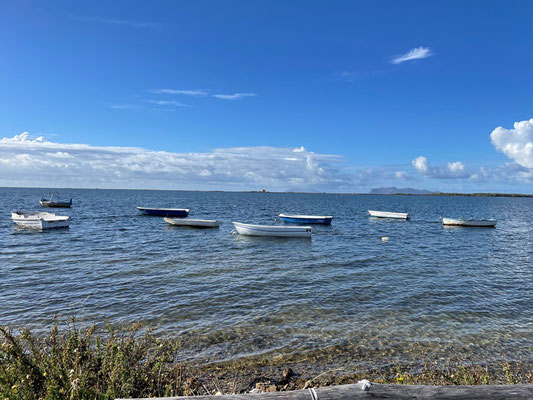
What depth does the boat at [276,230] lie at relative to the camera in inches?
1347

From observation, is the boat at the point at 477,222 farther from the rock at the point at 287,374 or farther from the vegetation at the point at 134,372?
the rock at the point at 287,374

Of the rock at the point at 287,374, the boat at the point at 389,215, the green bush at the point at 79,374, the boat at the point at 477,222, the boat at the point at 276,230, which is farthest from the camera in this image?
the boat at the point at 389,215

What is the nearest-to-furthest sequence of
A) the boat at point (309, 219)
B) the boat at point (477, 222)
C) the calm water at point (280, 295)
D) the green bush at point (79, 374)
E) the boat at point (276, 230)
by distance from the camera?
the green bush at point (79, 374)
the calm water at point (280, 295)
the boat at point (276, 230)
the boat at point (309, 219)
the boat at point (477, 222)

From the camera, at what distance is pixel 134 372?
5.50m

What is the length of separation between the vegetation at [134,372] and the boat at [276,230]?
81.6ft

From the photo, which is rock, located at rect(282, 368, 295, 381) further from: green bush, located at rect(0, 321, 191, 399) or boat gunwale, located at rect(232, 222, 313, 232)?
boat gunwale, located at rect(232, 222, 313, 232)

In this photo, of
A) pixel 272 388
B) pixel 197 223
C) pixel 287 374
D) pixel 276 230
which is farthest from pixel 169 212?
pixel 272 388

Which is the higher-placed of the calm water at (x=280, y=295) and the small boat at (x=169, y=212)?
the small boat at (x=169, y=212)

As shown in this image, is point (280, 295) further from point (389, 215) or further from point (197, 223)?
point (389, 215)

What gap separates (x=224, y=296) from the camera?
14516 millimetres

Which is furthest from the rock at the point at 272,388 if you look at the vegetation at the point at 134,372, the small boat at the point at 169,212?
the small boat at the point at 169,212

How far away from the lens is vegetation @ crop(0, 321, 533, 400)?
4.91m

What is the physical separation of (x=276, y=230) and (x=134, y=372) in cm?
2939

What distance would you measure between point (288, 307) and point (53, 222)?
33.2 metres
